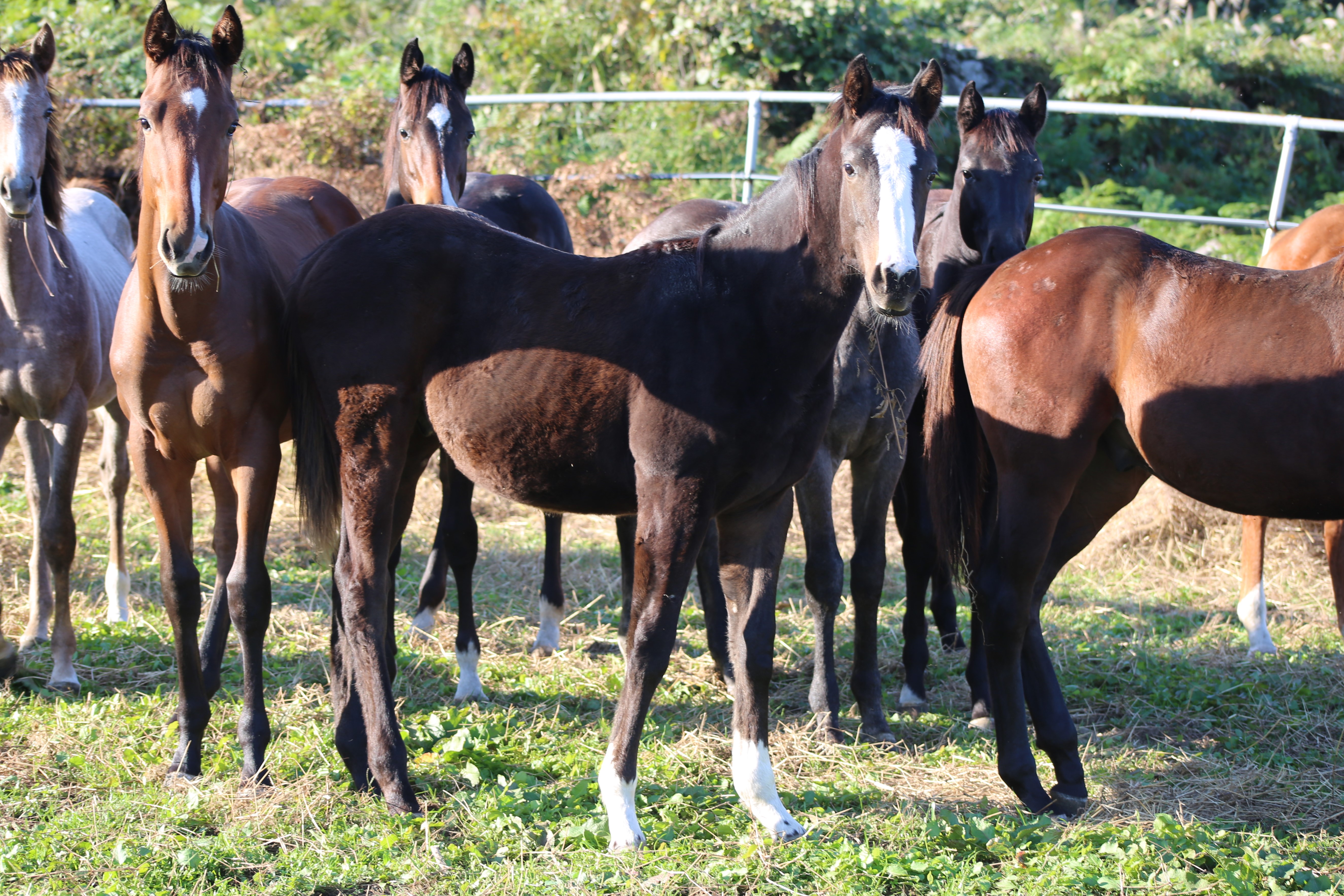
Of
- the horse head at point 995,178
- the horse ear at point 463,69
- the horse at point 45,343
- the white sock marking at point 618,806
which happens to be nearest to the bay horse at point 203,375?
the horse at point 45,343

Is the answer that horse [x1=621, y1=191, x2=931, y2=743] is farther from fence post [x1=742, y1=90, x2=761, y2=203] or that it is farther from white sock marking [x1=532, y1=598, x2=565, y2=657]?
fence post [x1=742, y1=90, x2=761, y2=203]

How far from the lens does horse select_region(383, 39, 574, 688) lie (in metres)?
4.61

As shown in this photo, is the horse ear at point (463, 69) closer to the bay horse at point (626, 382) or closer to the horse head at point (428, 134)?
the horse head at point (428, 134)

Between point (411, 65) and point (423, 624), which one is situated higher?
point (411, 65)

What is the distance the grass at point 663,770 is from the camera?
2.88 meters

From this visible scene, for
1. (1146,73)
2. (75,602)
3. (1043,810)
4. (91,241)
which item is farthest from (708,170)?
(1043,810)

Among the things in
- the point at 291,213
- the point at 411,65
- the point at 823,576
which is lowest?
the point at 823,576

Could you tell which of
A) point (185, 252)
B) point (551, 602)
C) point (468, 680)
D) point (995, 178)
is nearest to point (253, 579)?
point (185, 252)

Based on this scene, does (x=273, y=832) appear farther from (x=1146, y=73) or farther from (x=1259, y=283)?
(x=1146, y=73)

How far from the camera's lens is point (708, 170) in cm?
1045

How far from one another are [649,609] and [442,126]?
310 centimetres

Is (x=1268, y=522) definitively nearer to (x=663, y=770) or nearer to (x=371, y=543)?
(x=663, y=770)

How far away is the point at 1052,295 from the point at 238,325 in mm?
2691

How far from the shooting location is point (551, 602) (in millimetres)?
5109
